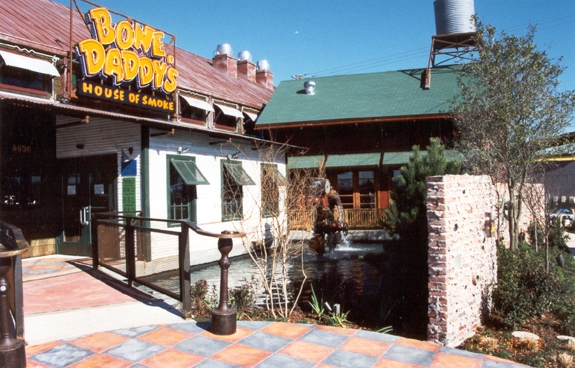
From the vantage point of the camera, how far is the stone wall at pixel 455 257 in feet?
17.0

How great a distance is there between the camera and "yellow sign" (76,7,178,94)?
10961mm

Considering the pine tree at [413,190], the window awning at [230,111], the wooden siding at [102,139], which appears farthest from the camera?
the window awning at [230,111]

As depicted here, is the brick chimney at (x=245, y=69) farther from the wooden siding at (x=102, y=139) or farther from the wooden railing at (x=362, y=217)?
the wooden siding at (x=102, y=139)

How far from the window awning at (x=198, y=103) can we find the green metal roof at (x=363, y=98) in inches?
143

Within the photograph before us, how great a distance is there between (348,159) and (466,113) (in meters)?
7.45

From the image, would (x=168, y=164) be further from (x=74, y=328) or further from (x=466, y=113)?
(x=466, y=113)

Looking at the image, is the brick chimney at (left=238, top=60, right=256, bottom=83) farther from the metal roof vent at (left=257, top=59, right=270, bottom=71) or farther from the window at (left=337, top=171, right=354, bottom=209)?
the window at (left=337, top=171, right=354, bottom=209)

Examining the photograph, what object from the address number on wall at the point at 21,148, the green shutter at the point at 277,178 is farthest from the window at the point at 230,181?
the address number on wall at the point at 21,148

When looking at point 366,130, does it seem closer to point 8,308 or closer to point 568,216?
point 568,216

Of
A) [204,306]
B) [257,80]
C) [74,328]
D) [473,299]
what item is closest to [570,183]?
[257,80]

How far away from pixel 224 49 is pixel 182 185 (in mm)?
12953

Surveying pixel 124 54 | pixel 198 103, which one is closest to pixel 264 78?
pixel 198 103

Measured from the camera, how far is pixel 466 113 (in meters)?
11.9

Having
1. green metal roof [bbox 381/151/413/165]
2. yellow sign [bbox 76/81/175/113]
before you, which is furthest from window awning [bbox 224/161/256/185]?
green metal roof [bbox 381/151/413/165]
